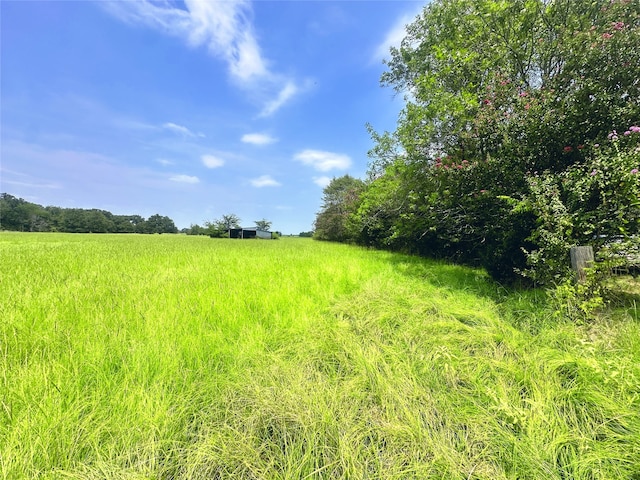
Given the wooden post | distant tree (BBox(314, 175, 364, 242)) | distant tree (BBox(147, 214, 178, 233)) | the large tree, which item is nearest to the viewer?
the wooden post

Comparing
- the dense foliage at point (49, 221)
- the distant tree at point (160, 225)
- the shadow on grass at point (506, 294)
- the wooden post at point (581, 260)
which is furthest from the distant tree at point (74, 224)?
the wooden post at point (581, 260)

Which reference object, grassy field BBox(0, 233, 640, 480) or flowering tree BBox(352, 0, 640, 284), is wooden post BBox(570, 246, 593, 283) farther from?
grassy field BBox(0, 233, 640, 480)

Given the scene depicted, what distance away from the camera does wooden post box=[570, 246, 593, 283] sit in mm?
2941

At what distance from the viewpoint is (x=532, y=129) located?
3.87 metres

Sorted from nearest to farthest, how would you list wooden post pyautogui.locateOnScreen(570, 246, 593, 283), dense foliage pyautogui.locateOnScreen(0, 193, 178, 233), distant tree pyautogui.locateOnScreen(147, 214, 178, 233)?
wooden post pyautogui.locateOnScreen(570, 246, 593, 283) → dense foliage pyautogui.locateOnScreen(0, 193, 178, 233) → distant tree pyautogui.locateOnScreen(147, 214, 178, 233)

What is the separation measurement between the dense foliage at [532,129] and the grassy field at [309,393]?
1457 mm

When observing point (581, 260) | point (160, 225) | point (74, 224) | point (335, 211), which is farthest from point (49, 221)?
point (581, 260)

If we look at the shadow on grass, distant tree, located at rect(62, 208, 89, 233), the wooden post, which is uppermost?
distant tree, located at rect(62, 208, 89, 233)

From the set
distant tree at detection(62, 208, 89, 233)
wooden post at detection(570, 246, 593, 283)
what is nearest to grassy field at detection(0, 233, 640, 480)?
wooden post at detection(570, 246, 593, 283)

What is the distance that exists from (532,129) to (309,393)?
203 inches

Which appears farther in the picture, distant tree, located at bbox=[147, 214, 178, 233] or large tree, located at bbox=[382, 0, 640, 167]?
distant tree, located at bbox=[147, 214, 178, 233]

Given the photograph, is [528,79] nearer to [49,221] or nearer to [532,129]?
[532,129]

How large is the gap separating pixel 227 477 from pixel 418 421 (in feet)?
3.86

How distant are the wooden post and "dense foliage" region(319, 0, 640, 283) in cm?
18
